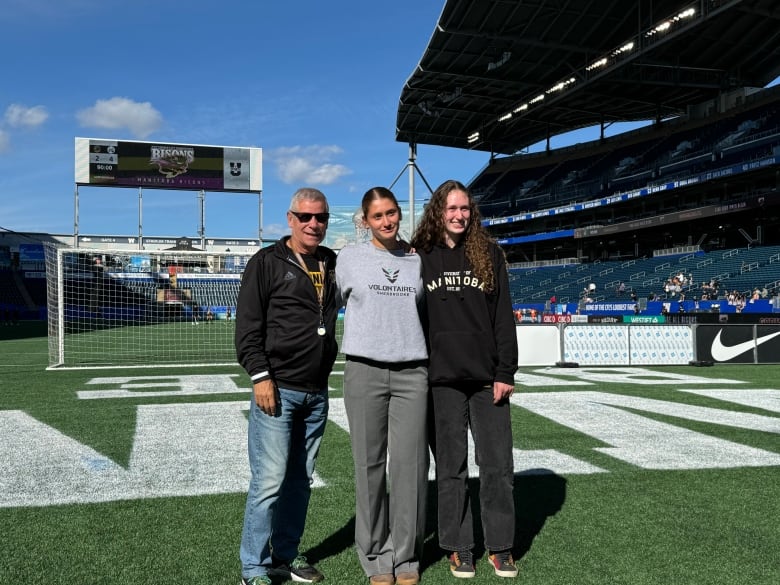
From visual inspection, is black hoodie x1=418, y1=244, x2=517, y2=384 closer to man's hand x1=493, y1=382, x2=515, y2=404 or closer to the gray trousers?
man's hand x1=493, y1=382, x2=515, y2=404

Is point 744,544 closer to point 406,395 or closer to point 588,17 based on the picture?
point 406,395

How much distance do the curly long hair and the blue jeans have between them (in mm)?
997

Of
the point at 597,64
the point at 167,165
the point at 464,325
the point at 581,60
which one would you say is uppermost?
the point at 581,60

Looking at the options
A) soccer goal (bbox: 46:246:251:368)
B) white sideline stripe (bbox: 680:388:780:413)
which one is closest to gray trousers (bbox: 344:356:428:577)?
white sideline stripe (bbox: 680:388:780:413)

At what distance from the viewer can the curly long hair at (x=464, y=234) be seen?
10.7 ft

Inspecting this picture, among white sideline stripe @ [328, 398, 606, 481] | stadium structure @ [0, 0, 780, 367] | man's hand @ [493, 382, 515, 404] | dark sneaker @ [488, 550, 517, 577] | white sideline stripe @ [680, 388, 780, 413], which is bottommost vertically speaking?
white sideline stripe @ [680, 388, 780, 413]

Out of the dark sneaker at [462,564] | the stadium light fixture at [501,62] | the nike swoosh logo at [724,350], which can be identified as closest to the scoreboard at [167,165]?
the stadium light fixture at [501,62]

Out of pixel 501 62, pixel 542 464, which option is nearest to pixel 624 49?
pixel 501 62

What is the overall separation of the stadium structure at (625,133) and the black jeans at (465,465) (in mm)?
24502

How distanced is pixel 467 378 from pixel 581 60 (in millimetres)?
34686

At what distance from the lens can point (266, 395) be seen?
291cm

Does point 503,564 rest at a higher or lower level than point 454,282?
lower

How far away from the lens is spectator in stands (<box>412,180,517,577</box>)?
125 inches

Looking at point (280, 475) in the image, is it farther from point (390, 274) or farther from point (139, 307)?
point (139, 307)
